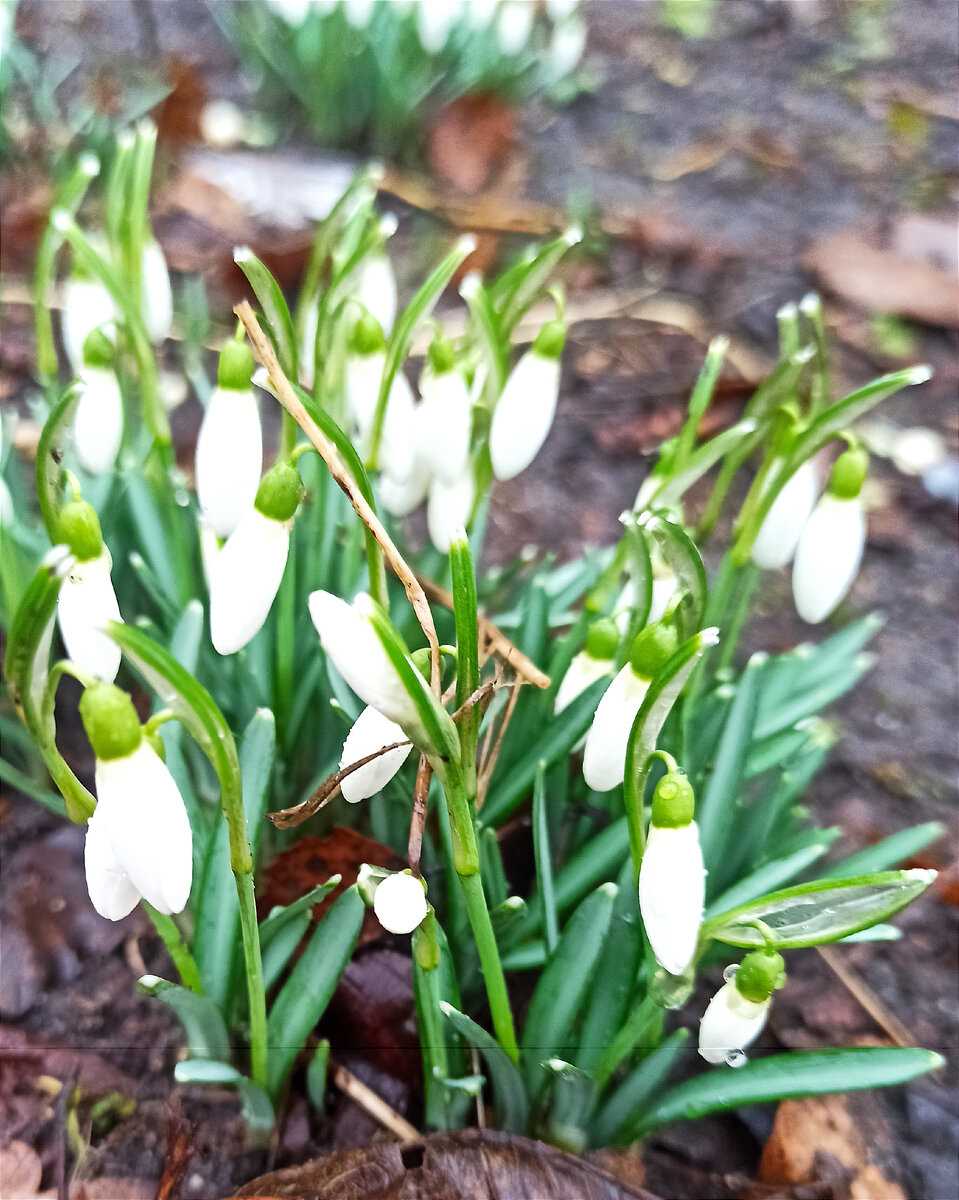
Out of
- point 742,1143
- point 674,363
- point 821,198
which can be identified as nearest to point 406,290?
point 674,363

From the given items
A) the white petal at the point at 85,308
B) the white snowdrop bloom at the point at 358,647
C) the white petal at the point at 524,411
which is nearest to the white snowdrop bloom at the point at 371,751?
the white snowdrop bloom at the point at 358,647

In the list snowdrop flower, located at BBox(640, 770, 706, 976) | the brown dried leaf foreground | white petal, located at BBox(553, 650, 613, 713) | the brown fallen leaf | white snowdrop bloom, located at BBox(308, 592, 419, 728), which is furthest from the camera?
the brown fallen leaf

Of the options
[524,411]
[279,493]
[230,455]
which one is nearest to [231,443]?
[230,455]

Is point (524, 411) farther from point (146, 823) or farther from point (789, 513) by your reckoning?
point (146, 823)

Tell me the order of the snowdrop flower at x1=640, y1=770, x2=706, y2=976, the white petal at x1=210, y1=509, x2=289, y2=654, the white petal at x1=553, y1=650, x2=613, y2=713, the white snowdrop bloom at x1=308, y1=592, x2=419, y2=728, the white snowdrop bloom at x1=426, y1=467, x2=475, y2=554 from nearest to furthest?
1. the white snowdrop bloom at x1=308, y1=592, x2=419, y2=728
2. the snowdrop flower at x1=640, y1=770, x2=706, y2=976
3. the white petal at x1=210, y1=509, x2=289, y2=654
4. the white petal at x1=553, y1=650, x2=613, y2=713
5. the white snowdrop bloom at x1=426, y1=467, x2=475, y2=554

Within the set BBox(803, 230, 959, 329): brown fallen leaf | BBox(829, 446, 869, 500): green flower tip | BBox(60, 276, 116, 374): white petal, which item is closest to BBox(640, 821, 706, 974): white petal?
BBox(829, 446, 869, 500): green flower tip

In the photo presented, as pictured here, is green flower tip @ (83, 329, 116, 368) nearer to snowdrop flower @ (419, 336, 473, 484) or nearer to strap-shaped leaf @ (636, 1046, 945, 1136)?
snowdrop flower @ (419, 336, 473, 484)

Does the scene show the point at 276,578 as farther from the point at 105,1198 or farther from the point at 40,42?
the point at 40,42
